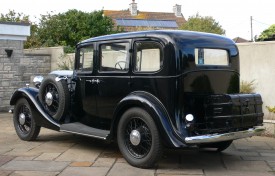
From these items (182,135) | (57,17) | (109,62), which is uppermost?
(57,17)

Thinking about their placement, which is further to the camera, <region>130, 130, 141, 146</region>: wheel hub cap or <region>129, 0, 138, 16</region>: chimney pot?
<region>129, 0, 138, 16</region>: chimney pot

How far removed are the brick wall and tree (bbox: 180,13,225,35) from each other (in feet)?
106

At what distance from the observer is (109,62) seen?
22.8 feet

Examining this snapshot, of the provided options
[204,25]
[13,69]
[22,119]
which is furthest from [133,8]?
[22,119]

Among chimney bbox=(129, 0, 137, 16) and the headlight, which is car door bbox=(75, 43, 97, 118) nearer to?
the headlight

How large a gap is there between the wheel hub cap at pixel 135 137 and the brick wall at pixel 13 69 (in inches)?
306

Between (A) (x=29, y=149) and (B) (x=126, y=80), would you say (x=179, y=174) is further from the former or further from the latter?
(A) (x=29, y=149)

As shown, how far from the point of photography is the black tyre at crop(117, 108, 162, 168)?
5847 mm

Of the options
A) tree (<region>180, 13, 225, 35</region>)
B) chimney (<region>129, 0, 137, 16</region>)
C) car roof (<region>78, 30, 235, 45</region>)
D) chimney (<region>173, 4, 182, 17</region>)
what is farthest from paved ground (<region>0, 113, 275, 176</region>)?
chimney (<region>173, 4, 182, 17</region>)

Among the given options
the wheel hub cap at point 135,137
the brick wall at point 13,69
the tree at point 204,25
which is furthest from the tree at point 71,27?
the tree at point 204,25

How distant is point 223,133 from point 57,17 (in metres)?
16.5

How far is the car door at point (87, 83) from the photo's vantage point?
23.3ft

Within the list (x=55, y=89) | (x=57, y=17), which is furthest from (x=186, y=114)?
(x=57, y=17)

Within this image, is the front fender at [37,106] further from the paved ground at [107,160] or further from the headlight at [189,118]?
the headlight at [189,118]
